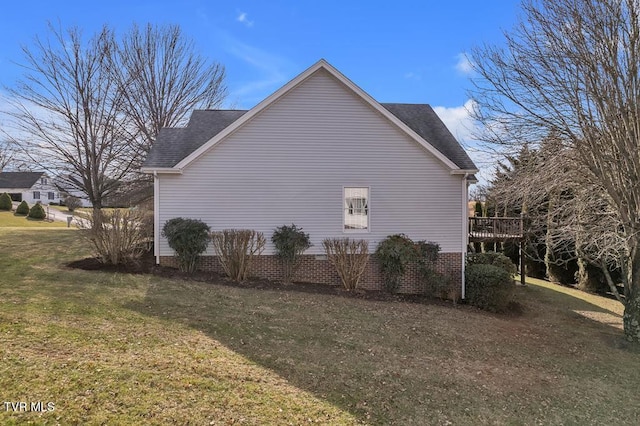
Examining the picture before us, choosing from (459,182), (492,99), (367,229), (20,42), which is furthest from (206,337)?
(20,42)

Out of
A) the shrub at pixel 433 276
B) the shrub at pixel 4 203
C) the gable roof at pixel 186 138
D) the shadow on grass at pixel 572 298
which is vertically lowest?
the shadow on grass at pixel 572 298

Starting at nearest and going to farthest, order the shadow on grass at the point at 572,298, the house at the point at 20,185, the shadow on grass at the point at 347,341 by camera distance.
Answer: the shadow on grass at the point at 347,341
the shadow on grass at the point at 572,298
the house at the point at 20,185

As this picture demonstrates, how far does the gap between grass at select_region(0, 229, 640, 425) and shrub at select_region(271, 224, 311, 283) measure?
1543 mm

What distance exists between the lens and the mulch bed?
10.5 meters

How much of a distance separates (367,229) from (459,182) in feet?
11.5

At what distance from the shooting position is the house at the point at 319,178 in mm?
11531

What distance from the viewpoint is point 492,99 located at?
376 inches

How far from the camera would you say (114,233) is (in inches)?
412

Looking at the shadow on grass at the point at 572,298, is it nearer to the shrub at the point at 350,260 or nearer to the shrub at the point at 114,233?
the shrub at the point at 350,260

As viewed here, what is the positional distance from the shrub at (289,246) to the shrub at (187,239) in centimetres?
214

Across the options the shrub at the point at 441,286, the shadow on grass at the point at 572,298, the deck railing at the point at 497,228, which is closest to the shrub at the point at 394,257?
the shrub at the point at 441,286

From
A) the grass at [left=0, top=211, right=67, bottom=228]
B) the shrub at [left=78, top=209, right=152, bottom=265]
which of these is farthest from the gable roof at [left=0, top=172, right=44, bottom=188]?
the shrub at [left=78, top=209, right=152, bottom=265]

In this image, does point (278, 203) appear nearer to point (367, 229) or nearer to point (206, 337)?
point (367, 229)

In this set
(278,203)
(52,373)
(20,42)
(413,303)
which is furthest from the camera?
(20,42)
